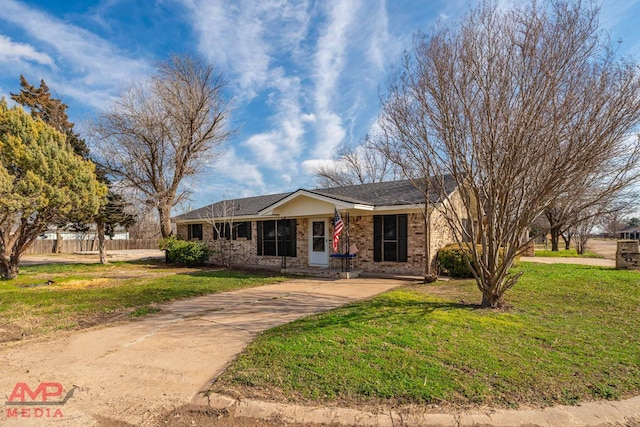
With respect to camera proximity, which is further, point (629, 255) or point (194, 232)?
point (194, 232)

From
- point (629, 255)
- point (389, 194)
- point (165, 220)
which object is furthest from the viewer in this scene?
point (165, 220)

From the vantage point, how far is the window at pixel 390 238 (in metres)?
11.8

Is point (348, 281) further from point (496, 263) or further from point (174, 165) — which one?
point (174, 165)

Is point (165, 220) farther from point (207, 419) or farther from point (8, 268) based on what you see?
point (207, 419)

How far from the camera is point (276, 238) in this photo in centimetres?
1527

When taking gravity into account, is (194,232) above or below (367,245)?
above

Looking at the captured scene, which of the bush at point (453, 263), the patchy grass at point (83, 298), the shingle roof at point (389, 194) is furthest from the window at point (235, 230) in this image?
the bush at point (453, 263)

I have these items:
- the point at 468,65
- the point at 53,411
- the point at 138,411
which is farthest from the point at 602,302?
the point at 53,411

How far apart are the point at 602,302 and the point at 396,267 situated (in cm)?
590

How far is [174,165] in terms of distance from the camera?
19547mm

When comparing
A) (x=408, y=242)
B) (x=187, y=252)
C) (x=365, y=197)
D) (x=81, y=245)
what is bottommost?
(x=81, y=245)

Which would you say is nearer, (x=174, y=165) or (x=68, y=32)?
(x=68, y=32)

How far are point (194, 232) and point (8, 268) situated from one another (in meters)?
8.31

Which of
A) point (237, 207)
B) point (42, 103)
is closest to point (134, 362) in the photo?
point (237, 207)
